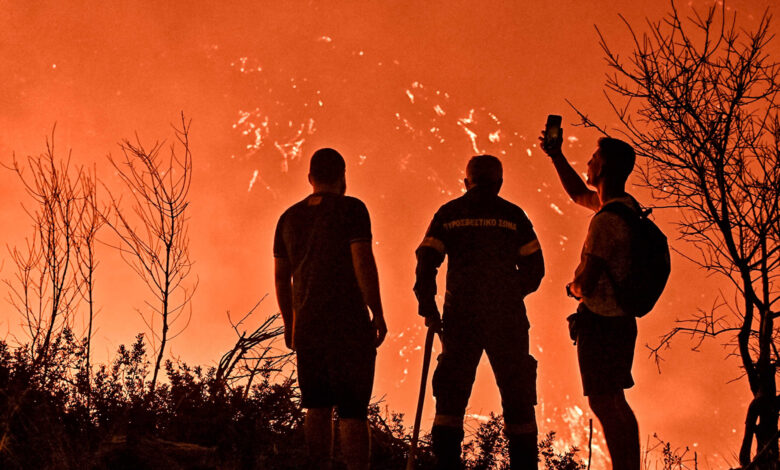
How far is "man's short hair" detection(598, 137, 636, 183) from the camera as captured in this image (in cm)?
440

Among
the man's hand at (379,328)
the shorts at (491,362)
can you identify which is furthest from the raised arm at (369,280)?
the shorts at (491,362)

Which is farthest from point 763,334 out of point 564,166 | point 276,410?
point 276,410

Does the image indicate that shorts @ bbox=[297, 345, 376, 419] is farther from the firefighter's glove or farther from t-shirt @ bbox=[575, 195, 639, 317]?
t-shirt @ bbox=[575, 195, 639, 317]

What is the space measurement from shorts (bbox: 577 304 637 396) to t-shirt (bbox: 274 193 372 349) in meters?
1.36

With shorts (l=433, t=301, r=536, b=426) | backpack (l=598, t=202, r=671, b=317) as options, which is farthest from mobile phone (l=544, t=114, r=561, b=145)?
shorts (l=433, t=301, r=536, b=426)

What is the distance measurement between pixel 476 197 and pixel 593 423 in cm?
171

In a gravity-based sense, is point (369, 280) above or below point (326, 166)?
below

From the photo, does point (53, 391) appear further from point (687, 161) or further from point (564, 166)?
point (687, 161)

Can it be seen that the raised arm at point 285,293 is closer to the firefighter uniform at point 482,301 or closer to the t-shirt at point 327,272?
the t-shirt at point 327,272

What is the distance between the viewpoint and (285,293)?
4.81 m

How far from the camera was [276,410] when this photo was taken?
243 inches

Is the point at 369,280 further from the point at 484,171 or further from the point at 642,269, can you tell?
the point at 642,269

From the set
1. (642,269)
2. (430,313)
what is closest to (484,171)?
(430,313)

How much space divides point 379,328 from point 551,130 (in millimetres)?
1928
